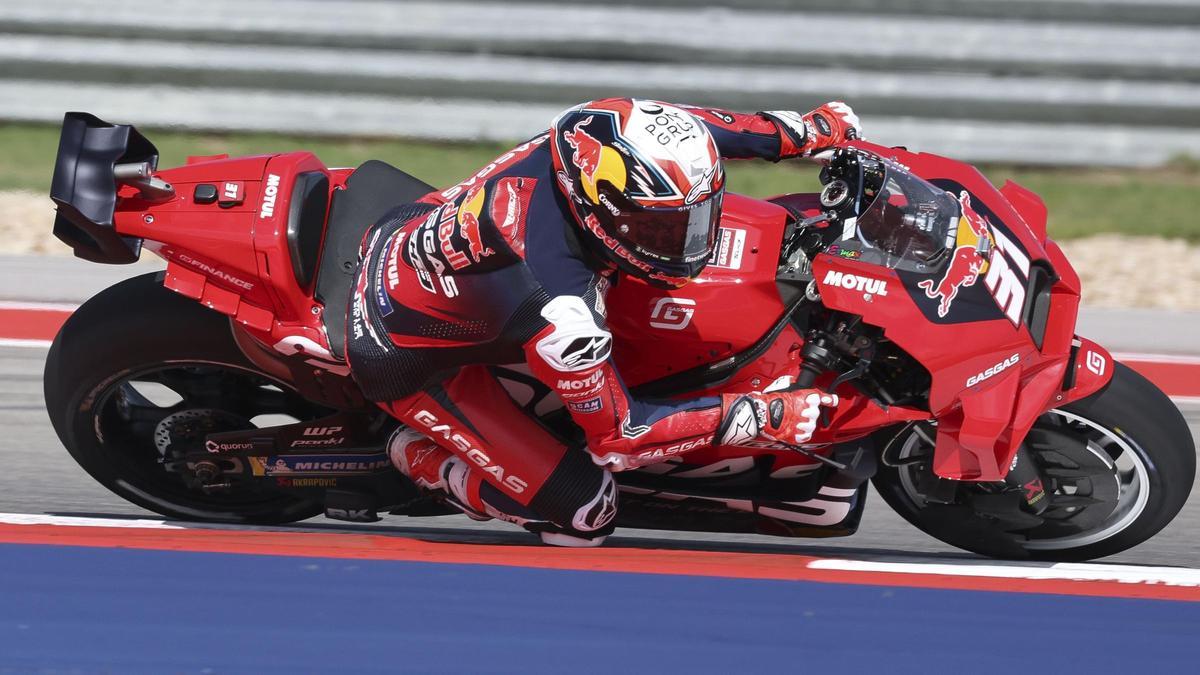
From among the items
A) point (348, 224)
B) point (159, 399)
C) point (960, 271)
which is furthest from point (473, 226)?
point (159, 399)

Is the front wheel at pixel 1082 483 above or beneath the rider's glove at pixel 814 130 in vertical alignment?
beneath

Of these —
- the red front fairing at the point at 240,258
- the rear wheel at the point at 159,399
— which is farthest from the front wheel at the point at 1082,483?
the rear wheel at the point at 159,399

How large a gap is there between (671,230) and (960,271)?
75 centimetres

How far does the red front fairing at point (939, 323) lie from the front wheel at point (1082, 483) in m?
0.18

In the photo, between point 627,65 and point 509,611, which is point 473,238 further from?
point 627,65

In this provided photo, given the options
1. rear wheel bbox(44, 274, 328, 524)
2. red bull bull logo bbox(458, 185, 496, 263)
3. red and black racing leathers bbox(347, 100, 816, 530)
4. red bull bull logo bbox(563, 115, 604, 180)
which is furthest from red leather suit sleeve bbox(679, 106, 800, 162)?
rear wheel bbox(44, 274, 328, 524)

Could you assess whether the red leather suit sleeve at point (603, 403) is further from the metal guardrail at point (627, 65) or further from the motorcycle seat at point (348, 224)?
the metal guardrail at point (627, 65)

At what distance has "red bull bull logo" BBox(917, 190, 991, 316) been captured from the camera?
133 inches

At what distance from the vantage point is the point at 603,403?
330 cm

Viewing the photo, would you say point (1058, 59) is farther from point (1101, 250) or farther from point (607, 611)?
point (607, 611)

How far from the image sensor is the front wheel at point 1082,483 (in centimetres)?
365

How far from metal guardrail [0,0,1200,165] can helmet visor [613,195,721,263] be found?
446 centimetres

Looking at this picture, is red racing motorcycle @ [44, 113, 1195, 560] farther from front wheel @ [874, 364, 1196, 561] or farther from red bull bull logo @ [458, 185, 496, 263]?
red bull bull logo @ [458, 185, 496, 263]

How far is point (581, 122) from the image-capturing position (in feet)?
10.8
